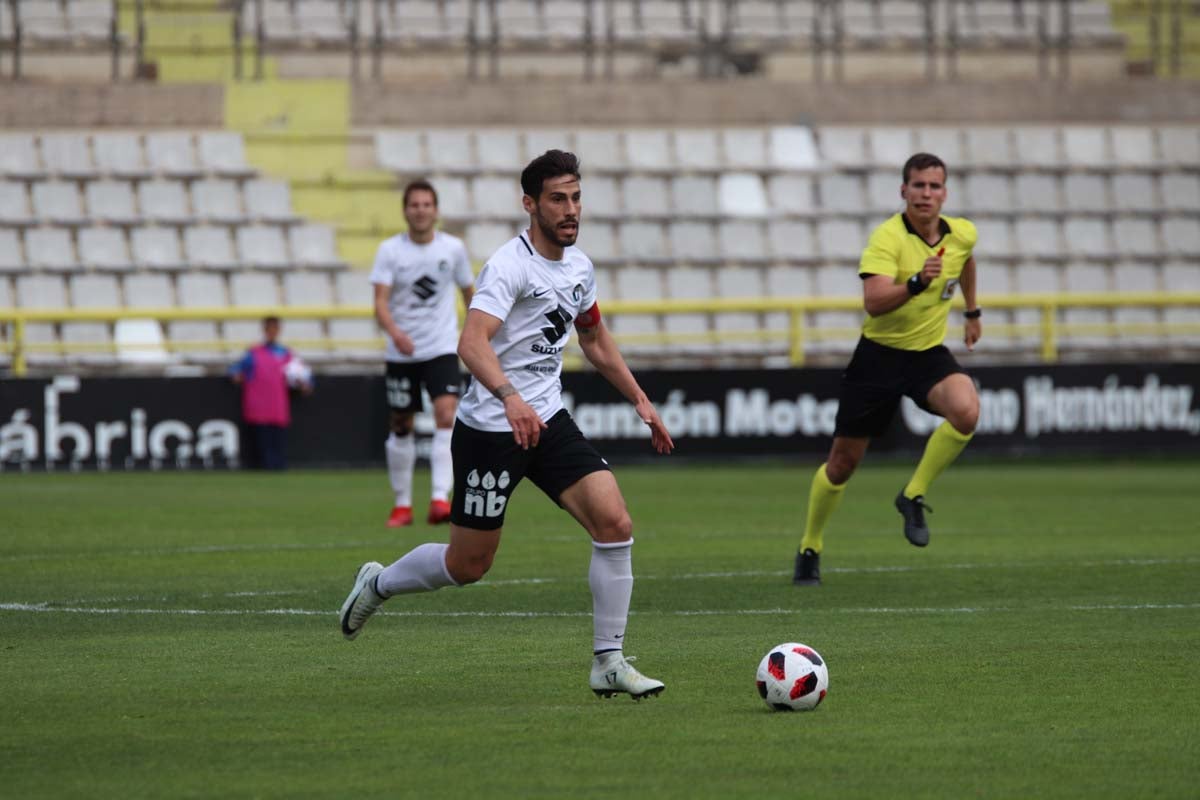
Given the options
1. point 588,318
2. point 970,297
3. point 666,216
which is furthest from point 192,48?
point 588,318

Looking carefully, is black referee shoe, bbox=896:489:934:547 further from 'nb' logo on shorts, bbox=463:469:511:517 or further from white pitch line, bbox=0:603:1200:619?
'nb' logo on shorts, bbox=463:469:511:517

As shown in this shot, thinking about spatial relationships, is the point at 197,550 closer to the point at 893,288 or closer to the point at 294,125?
the point at 893,288

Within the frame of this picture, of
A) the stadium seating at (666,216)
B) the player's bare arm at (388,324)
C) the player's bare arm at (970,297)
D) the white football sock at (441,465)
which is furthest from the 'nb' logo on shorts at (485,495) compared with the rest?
the stadium seating at (666,216)

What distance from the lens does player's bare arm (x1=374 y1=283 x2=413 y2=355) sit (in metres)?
14.0

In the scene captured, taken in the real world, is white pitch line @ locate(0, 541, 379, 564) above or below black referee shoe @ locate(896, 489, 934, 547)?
below

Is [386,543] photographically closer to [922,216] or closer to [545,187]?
[922,216]

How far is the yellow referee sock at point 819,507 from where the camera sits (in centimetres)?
1061

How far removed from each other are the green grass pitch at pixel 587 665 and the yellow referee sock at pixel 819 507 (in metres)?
0.24

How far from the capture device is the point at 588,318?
741 cm

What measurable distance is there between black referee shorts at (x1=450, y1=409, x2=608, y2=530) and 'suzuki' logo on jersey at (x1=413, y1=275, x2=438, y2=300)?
742 centimetres

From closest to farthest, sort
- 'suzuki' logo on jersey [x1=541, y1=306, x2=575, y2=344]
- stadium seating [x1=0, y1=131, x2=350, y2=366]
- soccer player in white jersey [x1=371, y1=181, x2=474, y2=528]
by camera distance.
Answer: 'suzuki' logo on jersey [x1=541, y1=306, x2=575, y2=344] → soccer player in white jersey [x1=371, y1=181, x2=474, y2=528] → stadium seating [x1=0, y1=131, x2=350, y2=366]

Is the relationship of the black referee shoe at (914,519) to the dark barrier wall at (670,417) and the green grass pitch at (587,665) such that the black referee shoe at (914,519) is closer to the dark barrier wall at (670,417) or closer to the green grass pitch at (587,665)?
the green grass pitch at (587,665)

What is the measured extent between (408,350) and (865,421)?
173 inches

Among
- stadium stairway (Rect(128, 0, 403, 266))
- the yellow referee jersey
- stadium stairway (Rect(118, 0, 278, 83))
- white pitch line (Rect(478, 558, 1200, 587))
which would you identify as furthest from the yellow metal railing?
the yellow referee jersey
